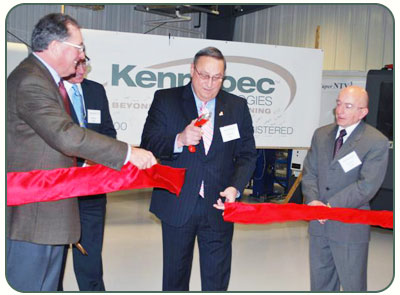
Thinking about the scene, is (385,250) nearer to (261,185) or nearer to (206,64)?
(261,185)

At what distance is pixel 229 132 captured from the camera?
297cm

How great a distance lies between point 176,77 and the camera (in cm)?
664

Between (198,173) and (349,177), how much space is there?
38.7 inches

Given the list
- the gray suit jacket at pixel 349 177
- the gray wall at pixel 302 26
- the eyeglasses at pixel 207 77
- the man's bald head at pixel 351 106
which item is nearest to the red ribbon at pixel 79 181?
the eyeglasses at pixel 207 77

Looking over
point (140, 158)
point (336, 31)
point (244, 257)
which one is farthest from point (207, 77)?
point (336, 31)

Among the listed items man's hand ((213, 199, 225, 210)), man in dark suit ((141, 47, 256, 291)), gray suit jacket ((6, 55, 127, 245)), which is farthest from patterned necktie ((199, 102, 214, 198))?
gray suit jacket ((6, 55, 127, 245))

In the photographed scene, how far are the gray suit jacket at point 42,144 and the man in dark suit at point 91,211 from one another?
3.67ft

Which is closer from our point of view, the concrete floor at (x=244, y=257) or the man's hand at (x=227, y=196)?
the man's hand at (x=227, y=196)

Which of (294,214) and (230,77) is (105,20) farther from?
(294,214)

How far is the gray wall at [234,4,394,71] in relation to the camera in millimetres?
10750

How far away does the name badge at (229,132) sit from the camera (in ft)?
9.70

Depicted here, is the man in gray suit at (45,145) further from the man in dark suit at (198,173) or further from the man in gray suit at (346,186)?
the man in gray suit at (346,186)

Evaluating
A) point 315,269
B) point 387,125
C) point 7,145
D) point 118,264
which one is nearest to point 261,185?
point 387,125

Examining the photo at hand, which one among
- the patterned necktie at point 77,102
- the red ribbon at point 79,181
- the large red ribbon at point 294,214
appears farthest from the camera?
the patterned necktie at point 77,102
